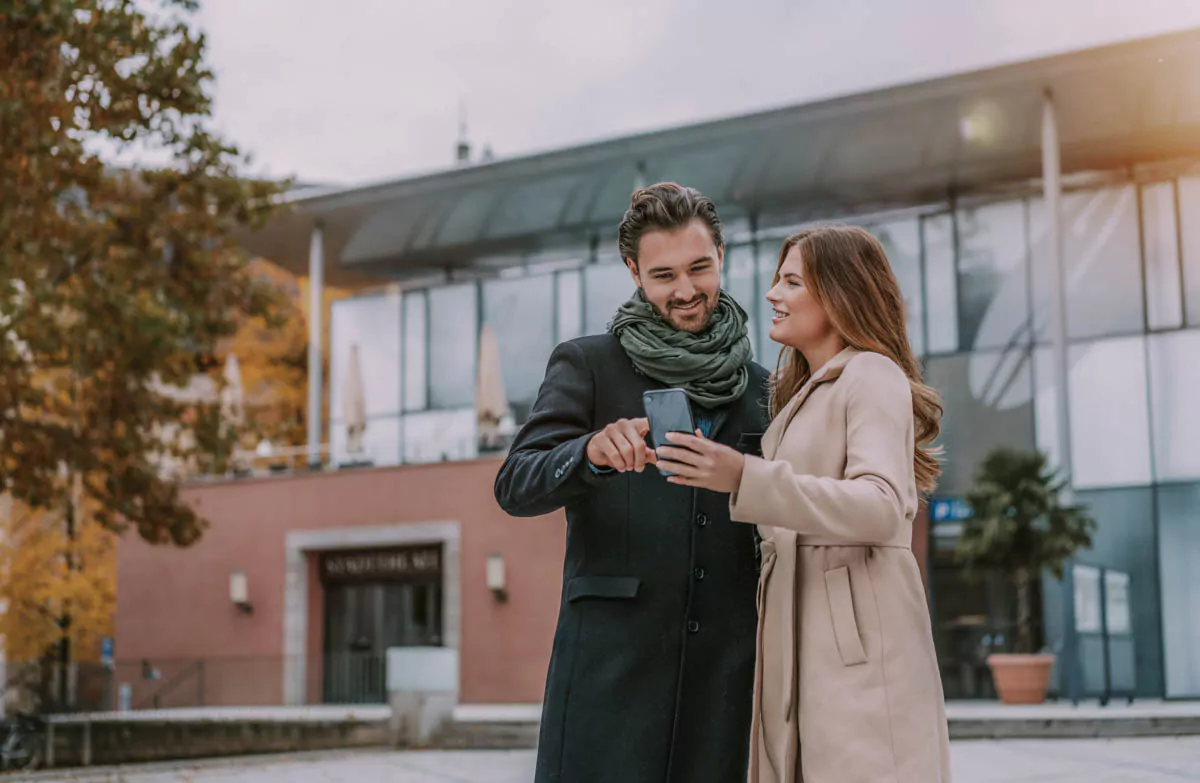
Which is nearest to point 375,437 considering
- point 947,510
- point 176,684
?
point 176,684

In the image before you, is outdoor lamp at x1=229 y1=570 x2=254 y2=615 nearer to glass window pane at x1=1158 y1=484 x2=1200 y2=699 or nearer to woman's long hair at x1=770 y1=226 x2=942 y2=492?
glass window pane at x1=1158 y1=484 x2=1200 y2=699

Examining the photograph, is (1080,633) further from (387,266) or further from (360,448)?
(387,266)

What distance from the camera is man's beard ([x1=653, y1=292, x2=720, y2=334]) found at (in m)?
3.03

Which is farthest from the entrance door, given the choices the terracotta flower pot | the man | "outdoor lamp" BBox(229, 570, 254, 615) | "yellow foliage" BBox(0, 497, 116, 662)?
the man

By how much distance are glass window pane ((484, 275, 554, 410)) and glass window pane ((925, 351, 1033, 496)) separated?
8163 mm

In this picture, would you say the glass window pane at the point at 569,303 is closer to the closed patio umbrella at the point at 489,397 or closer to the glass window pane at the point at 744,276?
the closed patio umbrella at the point at 489,397

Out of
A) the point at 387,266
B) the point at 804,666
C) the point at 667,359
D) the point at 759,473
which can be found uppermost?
the point at 387,266

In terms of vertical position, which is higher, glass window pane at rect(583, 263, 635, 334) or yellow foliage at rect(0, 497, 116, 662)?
glass window pane at rect(583, 263, 635, 334)

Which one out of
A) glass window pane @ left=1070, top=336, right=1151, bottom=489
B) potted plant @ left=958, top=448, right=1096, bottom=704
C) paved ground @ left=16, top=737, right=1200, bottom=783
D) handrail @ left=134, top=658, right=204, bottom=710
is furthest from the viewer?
handrail @ left=134, top=658, right=204, bottom=710

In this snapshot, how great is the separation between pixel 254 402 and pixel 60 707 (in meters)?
15.3

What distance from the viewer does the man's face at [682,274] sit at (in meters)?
3.02

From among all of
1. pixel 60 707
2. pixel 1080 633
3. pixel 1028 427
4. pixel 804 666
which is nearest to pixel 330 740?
pixel 60 707

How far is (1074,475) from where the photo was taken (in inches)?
910

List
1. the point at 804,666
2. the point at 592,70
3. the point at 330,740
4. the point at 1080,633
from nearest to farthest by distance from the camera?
the point at 804,666 → the point at 330,740 → the point at 1080,633 → the point at 592,70
